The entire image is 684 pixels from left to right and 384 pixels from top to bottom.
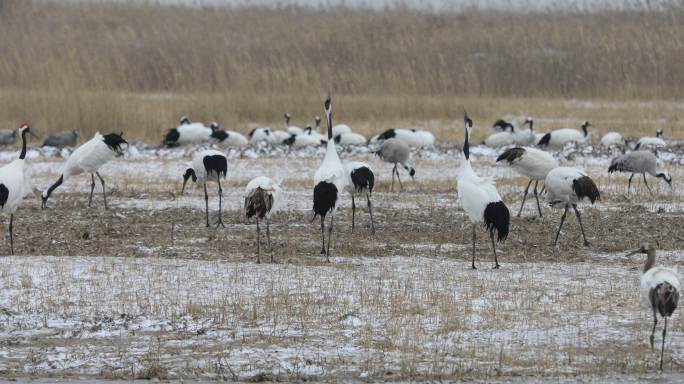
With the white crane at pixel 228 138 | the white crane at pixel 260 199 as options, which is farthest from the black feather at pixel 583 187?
the white crane at pixel 228 138

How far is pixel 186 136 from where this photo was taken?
71.9 ft

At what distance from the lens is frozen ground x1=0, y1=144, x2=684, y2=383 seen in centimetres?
716

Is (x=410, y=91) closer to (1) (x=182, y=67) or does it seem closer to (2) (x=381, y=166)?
(1) (x=182, y=67)

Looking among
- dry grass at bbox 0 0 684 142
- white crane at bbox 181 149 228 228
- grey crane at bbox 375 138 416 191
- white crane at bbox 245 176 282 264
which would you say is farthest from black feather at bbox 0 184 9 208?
dry grass at bbox 0 0 684 142

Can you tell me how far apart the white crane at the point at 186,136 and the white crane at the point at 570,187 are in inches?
448

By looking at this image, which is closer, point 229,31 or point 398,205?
point 398,205

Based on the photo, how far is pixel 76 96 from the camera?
2380 cm

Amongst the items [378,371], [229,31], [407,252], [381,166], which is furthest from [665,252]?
[229,31]

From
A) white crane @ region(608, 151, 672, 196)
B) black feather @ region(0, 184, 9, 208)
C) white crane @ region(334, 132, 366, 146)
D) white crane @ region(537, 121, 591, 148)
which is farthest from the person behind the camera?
white crane @ region(334, 132, 366, 146)

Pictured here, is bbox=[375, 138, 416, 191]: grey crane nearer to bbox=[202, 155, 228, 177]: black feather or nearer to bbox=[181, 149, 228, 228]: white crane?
bbox=[181, 149, 228, 228]: white crane

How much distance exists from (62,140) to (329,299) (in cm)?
1383

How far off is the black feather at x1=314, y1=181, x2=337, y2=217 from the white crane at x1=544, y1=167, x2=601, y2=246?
8.39 ft

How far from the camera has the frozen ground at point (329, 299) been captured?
7156mm

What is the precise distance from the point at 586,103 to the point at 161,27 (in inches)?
531
